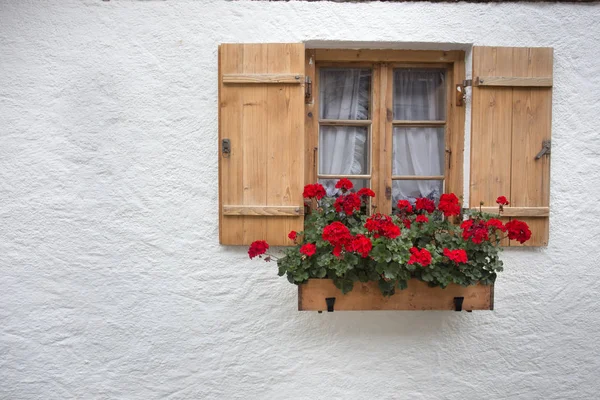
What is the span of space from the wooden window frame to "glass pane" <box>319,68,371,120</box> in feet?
0.15

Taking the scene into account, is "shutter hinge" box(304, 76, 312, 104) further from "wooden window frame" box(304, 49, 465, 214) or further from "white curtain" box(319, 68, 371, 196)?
"white curtain" box(319, 68, 371, 196)

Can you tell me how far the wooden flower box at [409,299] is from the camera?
8.50 ft

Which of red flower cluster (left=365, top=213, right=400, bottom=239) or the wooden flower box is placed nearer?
red flower cluster (left=365, top=213, right=400, bottom=239)

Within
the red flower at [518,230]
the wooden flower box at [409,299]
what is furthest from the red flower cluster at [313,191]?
the red flower at [518,230]

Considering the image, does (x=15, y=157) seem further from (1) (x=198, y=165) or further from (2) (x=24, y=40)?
(1) (x=198, y=165)

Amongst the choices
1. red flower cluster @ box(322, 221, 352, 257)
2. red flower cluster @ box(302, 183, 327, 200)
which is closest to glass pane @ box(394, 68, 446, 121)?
red flower cluster @ box(302, 183, 327, 200)

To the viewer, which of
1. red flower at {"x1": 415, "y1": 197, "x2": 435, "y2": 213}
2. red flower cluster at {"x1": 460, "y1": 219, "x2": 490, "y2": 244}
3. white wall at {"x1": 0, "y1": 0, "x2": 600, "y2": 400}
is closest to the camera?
red flower cluster at {"x1": 460, "y1": 219, "x2": 490, "y2": 244}

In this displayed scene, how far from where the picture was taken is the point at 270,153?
277 centimetres

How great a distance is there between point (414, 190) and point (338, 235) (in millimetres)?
874

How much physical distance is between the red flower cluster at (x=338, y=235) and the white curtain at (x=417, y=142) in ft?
2.53

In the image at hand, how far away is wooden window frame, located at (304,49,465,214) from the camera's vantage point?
2936 millimetres

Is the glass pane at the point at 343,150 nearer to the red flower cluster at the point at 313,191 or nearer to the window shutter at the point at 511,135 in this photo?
the red flower cluster at the point at 313,191

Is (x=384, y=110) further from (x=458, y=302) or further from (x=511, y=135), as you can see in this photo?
(x=458, y=302)

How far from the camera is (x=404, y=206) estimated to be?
2736mm
